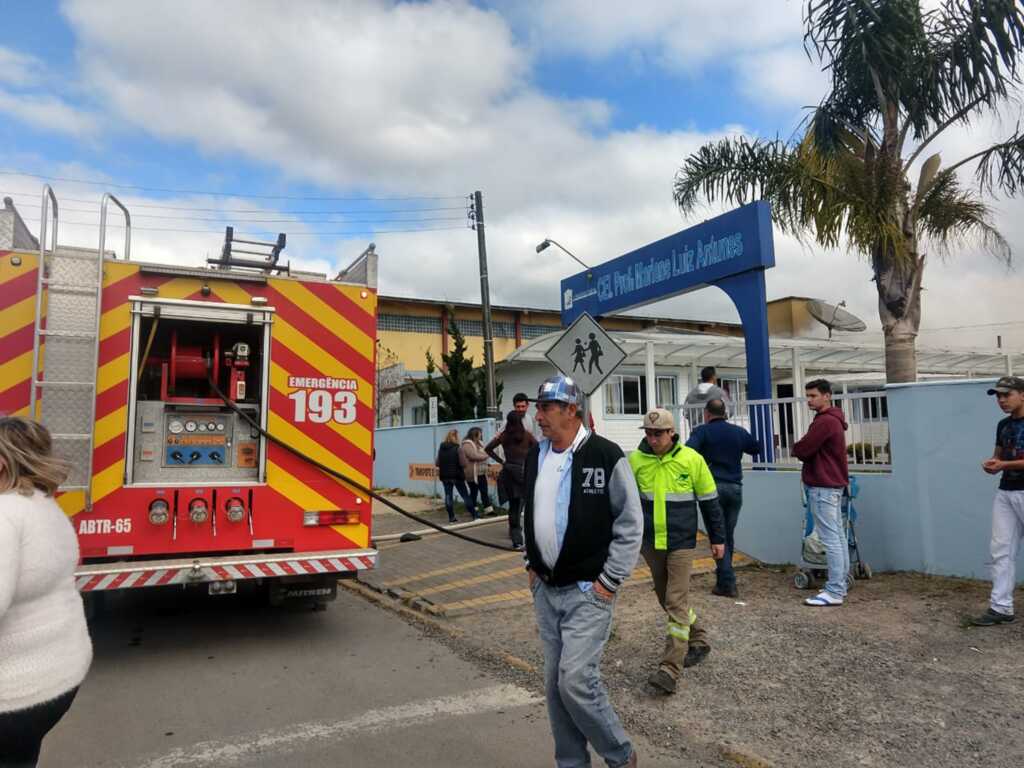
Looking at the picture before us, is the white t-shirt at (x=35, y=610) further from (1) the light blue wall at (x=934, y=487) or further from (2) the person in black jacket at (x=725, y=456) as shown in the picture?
(1) the light blue wall at (x=934, y=487)

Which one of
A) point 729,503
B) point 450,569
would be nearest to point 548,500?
point 729,503

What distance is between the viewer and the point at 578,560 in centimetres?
349

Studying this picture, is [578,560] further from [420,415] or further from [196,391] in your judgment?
[420,415]

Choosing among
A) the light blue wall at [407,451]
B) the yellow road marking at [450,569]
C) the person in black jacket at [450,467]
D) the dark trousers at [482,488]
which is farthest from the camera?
the light blue wall at [407,451]

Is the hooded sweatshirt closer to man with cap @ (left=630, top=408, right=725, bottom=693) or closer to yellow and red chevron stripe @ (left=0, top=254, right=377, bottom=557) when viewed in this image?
man with cap @ (left=630, top=408, right=725, bottom=693)

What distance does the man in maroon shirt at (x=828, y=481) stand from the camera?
6.77 metres

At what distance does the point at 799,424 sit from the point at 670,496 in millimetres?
4471

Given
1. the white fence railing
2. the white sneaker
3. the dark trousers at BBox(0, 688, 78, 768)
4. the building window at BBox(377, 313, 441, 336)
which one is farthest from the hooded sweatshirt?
the building window at BBox(377, 313, 441, 336)

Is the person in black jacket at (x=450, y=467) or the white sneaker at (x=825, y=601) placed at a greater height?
the person in black jacket at (x=450, y=467)

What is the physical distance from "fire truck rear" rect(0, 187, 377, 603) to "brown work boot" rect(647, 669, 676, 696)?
2.49m

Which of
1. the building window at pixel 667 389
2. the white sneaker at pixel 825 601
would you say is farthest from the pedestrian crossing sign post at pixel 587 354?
the building window at pixel 667 389

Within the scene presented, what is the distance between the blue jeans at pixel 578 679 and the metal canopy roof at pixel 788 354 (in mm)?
12966

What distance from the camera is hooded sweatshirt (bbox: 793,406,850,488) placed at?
6883 mm

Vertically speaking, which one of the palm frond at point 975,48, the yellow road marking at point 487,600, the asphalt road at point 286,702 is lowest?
the asphalt road at point 286,702
